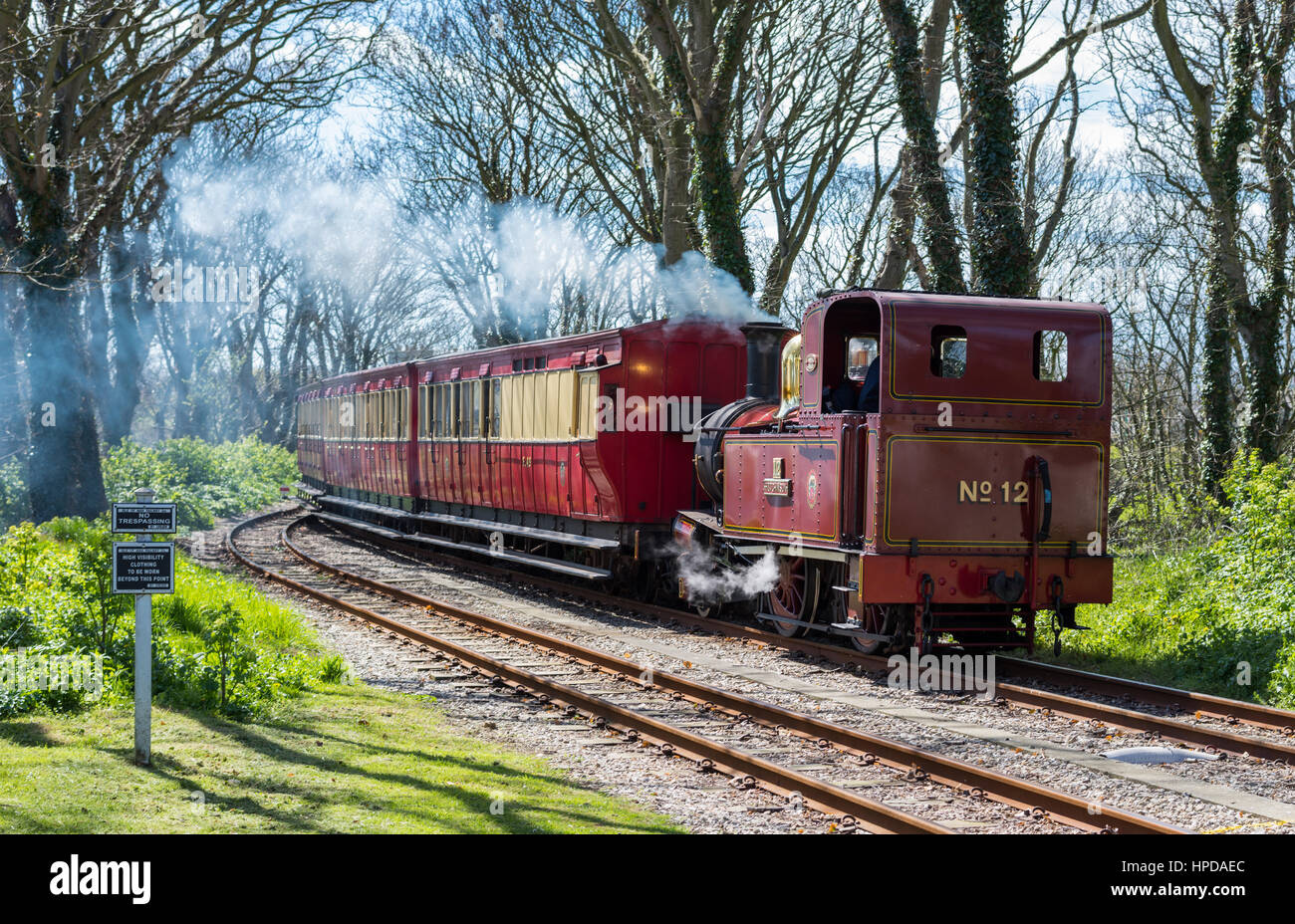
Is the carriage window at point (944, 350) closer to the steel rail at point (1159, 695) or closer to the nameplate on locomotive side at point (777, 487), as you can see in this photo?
the nameplate on locomotive side at point (777, 487)

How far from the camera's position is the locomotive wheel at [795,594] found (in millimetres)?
12320

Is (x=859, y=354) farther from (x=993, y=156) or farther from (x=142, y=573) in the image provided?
(x=142, y=573)

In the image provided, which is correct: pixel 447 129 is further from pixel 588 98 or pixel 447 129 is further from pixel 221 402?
pixel 221 402

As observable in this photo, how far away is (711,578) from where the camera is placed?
14.4 m

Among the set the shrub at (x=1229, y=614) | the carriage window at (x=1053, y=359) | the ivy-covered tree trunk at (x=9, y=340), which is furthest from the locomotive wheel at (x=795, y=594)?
the ivy-covered tree trunk at (x=9, y=340)

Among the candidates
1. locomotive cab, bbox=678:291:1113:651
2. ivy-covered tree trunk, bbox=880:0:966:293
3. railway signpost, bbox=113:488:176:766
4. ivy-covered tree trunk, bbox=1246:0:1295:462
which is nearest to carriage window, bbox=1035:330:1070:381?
locomotive cab, bbox=678:291:1113:651

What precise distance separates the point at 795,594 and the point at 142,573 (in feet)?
24.4

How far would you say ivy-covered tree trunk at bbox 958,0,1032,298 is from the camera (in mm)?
15492

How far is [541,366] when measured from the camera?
17828 millimetres

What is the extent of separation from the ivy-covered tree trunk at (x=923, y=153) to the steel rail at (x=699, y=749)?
28.8ft

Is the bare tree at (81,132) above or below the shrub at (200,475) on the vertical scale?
above

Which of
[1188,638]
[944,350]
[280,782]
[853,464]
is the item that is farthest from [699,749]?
[1188,638]

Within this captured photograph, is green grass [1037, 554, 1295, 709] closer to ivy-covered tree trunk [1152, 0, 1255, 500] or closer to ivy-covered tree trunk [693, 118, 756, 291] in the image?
Answer: ivy-covered tree trunk [1152, 0, 1255, 500]
